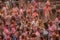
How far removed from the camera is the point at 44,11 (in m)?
15.1

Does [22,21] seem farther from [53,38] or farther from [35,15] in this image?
[53,38]

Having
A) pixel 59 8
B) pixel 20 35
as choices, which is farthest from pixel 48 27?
pixel 59 8

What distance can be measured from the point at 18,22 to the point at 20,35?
4.01 feet

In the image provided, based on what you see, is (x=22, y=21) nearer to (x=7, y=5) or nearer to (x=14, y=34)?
(x=14, y=34)

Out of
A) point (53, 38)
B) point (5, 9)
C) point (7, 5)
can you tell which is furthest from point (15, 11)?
point (53, 38)

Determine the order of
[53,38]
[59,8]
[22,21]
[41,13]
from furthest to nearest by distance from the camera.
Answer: [59,8] → [41,13] → [22,21] → [53,38]

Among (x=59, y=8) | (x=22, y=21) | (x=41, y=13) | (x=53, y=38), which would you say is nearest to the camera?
(x=53, y=38)

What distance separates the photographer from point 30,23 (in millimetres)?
13773

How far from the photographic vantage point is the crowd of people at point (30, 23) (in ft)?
43.2

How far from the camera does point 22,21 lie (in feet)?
46.7

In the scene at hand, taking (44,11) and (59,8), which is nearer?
(44,11)

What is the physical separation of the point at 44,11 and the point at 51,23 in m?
1.78

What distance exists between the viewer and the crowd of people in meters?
13.2

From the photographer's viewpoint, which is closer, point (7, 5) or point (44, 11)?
point (44, 11)
